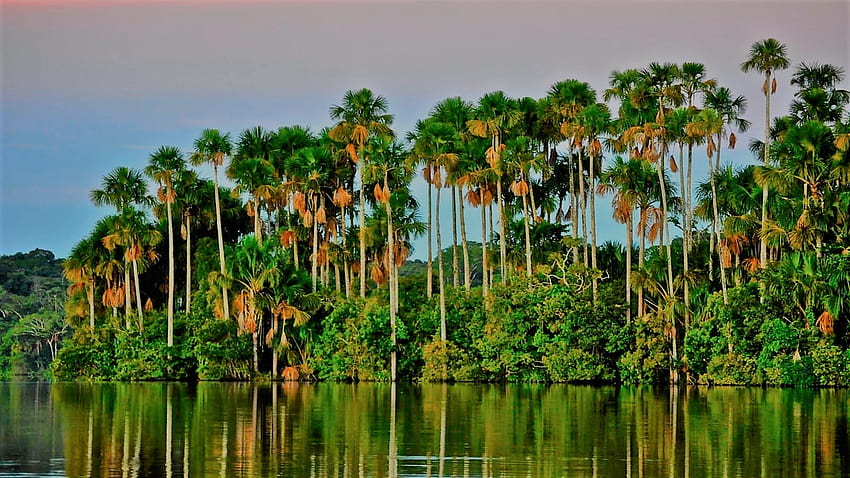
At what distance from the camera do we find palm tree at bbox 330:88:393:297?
190 ft

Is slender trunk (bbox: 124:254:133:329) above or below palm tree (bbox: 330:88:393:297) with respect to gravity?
below

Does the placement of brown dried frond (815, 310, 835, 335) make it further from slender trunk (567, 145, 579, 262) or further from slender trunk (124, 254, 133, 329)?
slender trunk (124, 254, 133, 329)

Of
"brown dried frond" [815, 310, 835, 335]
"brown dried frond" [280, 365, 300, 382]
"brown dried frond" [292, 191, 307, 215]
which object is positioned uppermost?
"brown dried frond" [292, 191, 307, 215]

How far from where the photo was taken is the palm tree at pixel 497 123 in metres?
57.6

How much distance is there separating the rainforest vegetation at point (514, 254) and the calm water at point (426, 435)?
8802 millimetres

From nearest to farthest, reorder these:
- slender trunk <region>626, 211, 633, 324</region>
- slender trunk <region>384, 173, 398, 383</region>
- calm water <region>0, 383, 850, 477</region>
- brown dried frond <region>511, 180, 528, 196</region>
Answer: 1. calm water <region>0, 383, 850, 477</region>
2. slender trunk <region>626, 211, 633, 324</region>
3. slender trunk <region>384, 173, 398, 383</region>
4. brown dried frond <region>511, 180, 528, 196</region>

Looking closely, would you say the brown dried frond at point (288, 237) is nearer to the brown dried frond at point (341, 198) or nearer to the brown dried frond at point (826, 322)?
the brown dried frond at point (341, 198)

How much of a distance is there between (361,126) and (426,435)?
33257mm

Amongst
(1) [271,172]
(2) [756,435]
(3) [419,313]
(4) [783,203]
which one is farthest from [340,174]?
(2) [756,435]

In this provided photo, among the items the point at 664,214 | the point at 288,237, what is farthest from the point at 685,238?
the point at 288,237

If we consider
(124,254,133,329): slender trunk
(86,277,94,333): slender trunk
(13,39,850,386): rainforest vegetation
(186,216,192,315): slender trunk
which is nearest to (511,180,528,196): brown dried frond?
(13,39,850,386): rainforest vegetation

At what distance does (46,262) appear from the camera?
10438 centimetres

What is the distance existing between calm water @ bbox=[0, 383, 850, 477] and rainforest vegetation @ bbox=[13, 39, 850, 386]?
28.9 ft

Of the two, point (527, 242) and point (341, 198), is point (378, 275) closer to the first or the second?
point (341, 198)
